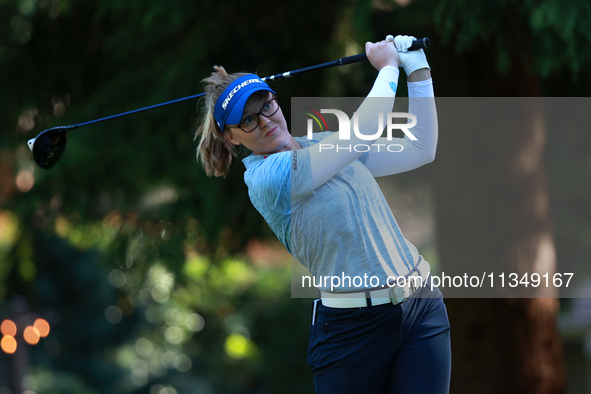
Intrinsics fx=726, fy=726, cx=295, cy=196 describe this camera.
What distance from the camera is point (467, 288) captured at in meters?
4.88

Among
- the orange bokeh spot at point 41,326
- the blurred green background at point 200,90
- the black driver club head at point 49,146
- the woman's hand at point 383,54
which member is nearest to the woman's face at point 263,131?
the woman's hand at point 383,54

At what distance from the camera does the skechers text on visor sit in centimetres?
204

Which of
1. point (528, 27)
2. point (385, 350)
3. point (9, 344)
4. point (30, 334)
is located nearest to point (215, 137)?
point (385, 350)

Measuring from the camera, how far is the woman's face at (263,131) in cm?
208

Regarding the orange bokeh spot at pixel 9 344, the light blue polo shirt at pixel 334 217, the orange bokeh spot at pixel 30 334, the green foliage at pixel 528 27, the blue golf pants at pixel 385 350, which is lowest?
the orange bokeh spot at pixel 9 344

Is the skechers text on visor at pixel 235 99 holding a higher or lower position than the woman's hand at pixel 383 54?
lower

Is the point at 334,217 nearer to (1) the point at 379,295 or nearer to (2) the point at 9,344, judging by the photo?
(1) the point at 379,295

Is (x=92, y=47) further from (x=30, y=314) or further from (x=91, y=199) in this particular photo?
(x=30, y=314)

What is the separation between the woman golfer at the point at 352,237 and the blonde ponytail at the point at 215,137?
1cm

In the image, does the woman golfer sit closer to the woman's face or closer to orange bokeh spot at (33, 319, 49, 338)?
the woman's face

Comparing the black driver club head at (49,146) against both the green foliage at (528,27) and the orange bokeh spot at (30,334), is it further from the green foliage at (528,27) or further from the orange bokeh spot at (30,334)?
the orange bokeh spot at (30,334)

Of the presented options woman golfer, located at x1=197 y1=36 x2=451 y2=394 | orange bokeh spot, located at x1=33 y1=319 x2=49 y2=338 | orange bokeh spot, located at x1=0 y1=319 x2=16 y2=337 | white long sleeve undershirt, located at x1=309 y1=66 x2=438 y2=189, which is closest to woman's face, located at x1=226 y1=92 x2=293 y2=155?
woman golfer, located at x1=197 y1=36 x2=451 y2=394

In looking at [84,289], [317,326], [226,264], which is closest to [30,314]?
[84,289]

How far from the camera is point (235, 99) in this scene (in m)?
2.05
